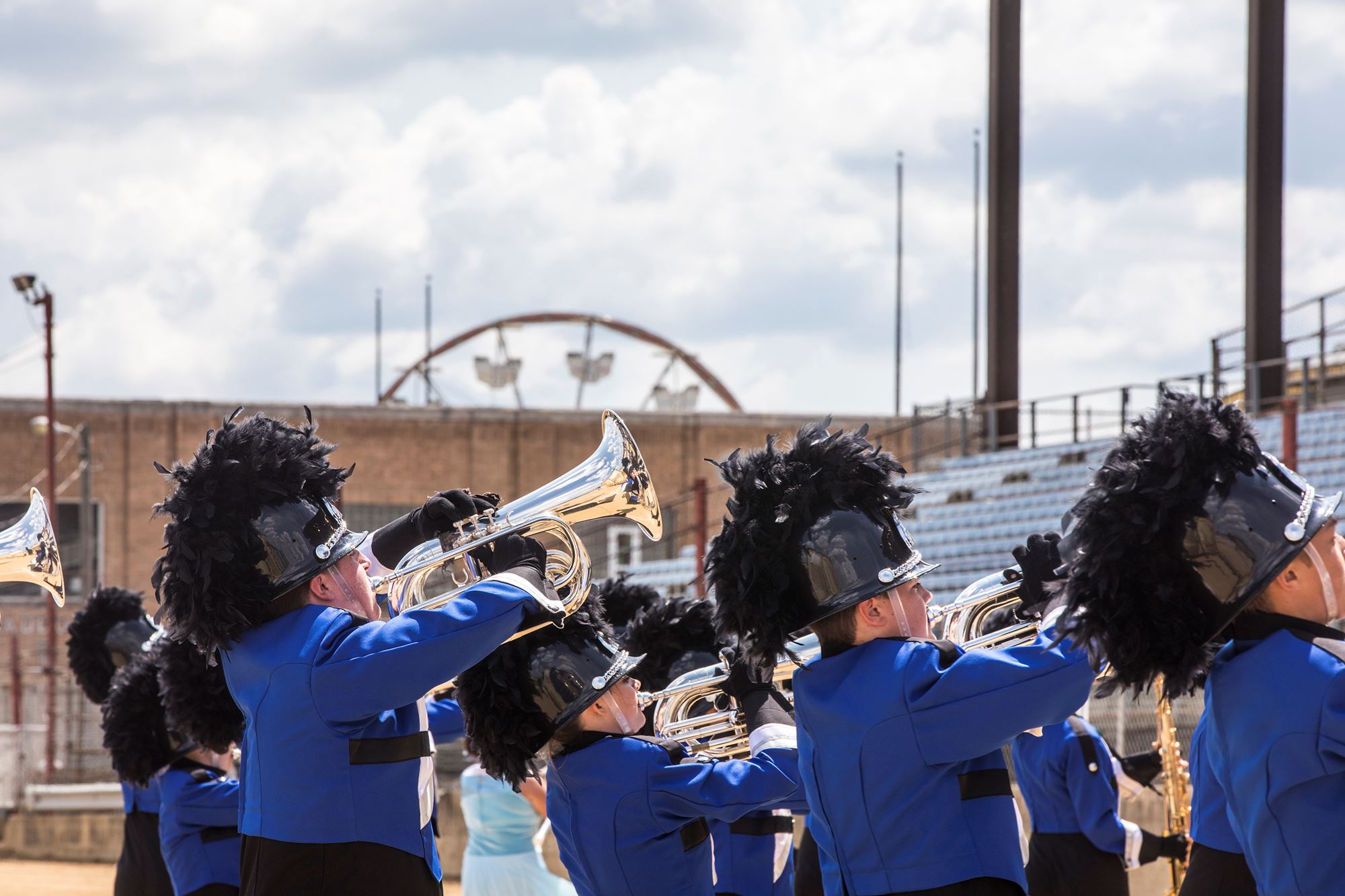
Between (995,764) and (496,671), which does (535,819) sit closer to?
(496,671)

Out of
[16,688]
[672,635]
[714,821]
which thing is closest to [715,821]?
[714,821]

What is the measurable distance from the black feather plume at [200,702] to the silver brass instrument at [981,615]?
280 centimetres

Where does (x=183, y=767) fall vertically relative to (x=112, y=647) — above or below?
below

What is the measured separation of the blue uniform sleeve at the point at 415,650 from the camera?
3795 mm

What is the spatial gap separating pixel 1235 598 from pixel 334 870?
7.56 feet

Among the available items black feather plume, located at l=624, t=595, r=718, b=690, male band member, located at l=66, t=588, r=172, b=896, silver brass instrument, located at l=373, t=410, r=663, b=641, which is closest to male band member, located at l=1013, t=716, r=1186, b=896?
black feather plume, located at l=624, t=595, r=718, b=690

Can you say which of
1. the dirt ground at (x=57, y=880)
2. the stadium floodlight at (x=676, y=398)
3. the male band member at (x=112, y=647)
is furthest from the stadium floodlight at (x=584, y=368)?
the male band member at (x=112, y=647)

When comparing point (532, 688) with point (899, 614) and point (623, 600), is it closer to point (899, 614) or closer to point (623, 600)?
point (899, 614)

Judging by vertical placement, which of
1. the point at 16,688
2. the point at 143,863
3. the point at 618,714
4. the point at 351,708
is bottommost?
the point at 16,688

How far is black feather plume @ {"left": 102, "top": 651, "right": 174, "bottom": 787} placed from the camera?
6.61 meters

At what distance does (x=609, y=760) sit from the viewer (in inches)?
175

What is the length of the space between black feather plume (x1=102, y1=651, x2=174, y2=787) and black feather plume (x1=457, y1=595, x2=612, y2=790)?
244 centimetres

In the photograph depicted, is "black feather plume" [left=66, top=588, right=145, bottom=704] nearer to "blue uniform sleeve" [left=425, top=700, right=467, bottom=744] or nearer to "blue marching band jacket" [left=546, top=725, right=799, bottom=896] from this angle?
"blue uniform sleeve" [left=425, top=700, right=467, bottom=744]

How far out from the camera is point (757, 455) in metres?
3.89
